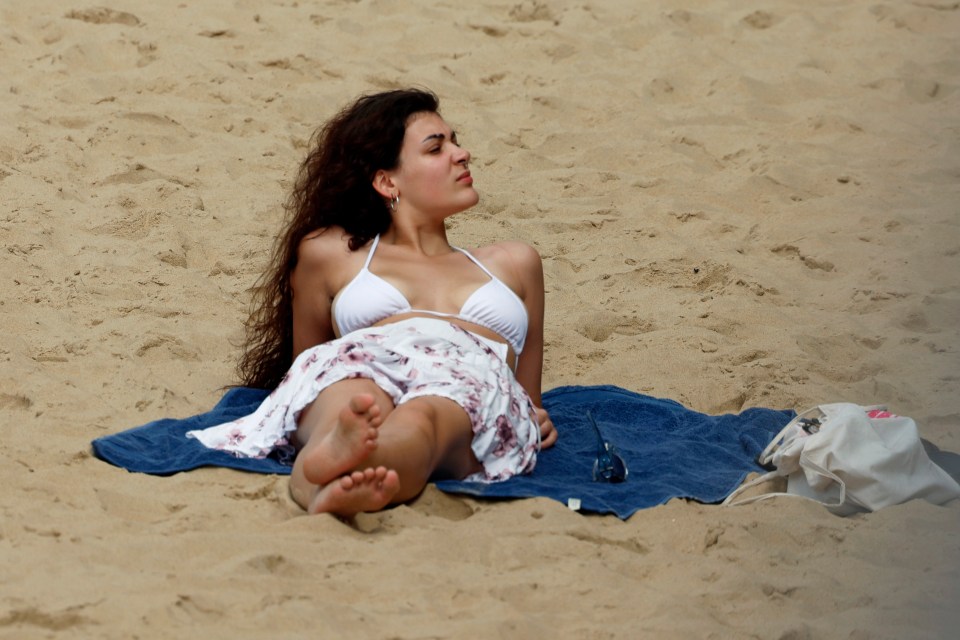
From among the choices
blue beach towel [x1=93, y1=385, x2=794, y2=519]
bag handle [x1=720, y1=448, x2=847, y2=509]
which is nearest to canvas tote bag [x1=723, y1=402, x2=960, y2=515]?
bag handle [x1=720, y1=448, x2=847, y2=509]

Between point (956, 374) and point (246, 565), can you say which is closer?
point (246, 565)

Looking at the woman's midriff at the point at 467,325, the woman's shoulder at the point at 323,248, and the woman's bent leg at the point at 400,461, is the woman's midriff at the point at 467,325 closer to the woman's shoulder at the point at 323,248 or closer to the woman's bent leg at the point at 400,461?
the woman's shoulder at the point at 323,248

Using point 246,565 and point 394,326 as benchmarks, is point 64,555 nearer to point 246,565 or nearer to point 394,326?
point 246,565

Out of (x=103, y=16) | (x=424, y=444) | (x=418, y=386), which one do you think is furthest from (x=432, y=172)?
(x=103, y=16)

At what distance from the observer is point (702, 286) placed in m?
5.30

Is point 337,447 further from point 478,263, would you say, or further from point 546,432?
point 478,263

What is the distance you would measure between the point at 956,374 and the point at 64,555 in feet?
10.00

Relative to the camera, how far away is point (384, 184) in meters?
4.05

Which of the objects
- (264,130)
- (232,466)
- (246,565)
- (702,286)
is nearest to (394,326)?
(232,466)

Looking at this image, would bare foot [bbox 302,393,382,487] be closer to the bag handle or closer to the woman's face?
the bag handle

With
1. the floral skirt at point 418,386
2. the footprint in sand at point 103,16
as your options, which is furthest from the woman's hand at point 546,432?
the footprint in sand at point 103,16

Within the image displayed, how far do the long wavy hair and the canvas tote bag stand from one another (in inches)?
56.0

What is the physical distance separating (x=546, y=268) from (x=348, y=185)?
1.50 meters

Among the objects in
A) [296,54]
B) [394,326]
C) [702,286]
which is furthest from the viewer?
[296,54]
